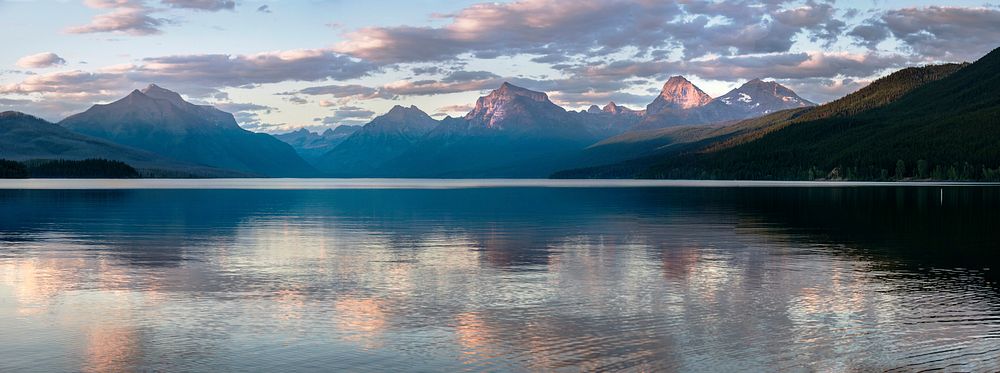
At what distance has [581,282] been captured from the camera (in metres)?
35.4

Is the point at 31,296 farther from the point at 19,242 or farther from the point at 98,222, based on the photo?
the point at 98,222

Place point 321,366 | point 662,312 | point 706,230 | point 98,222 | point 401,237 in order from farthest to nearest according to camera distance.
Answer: point 98,222
point 706,230
point 401,237
point 662,312
point 321,366

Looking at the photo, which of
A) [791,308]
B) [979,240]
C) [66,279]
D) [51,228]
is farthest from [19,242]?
[979,240]

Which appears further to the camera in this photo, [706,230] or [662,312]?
[706,230]

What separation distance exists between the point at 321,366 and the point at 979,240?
48.7 meters

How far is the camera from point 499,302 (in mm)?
30219

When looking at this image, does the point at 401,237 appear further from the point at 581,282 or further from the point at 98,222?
the point at 98,222

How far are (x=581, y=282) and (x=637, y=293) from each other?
12.1ft

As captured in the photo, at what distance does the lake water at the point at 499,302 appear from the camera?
21.8 m

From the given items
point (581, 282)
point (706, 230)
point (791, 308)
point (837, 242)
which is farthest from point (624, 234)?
point (791, 308)

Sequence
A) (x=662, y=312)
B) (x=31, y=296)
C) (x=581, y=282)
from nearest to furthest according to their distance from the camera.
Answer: (x=662, y=312)
(x=31, y=296)
(x=581, y=282)

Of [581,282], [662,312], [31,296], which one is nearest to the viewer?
[662,312]

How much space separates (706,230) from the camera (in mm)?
65625

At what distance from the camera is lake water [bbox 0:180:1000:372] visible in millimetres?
21797
